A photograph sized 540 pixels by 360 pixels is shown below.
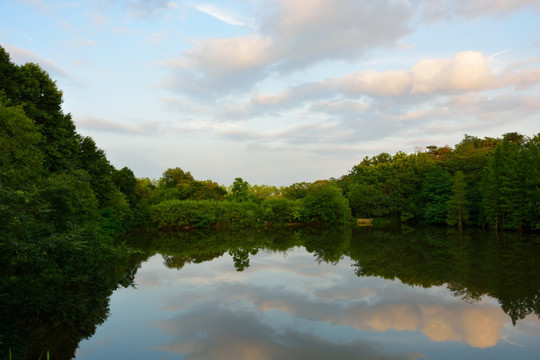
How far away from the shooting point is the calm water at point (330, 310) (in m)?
5.52

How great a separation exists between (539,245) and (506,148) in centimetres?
1064

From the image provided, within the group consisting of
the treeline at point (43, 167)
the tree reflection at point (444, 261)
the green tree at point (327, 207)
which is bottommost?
the tree reflection at point (444, 261)

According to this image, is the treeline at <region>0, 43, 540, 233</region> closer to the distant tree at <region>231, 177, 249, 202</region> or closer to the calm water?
the distant tree at <region>231, 177, 249, 202</region>

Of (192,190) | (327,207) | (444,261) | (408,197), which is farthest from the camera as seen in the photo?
(192,190)

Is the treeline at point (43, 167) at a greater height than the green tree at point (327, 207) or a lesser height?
greater

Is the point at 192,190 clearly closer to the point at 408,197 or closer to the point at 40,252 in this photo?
the point at 408,197

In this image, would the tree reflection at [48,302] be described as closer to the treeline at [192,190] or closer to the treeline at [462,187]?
the treeline at [192,190]

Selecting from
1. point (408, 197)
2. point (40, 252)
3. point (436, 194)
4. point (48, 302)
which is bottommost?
point (48, 302)

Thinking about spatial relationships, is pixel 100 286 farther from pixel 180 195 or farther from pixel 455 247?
pixel 180 195

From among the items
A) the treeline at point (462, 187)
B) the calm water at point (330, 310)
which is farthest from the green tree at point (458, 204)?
the calm water at point (330, 310)

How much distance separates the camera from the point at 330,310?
7.48 m

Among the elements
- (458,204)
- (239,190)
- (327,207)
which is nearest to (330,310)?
(458,204)

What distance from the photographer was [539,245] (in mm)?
16438

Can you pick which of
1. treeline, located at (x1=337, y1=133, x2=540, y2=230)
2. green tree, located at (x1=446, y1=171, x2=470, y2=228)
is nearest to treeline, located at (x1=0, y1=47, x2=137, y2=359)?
treeline, located at (x1=337, y1=133, x2=540, y2=230)
